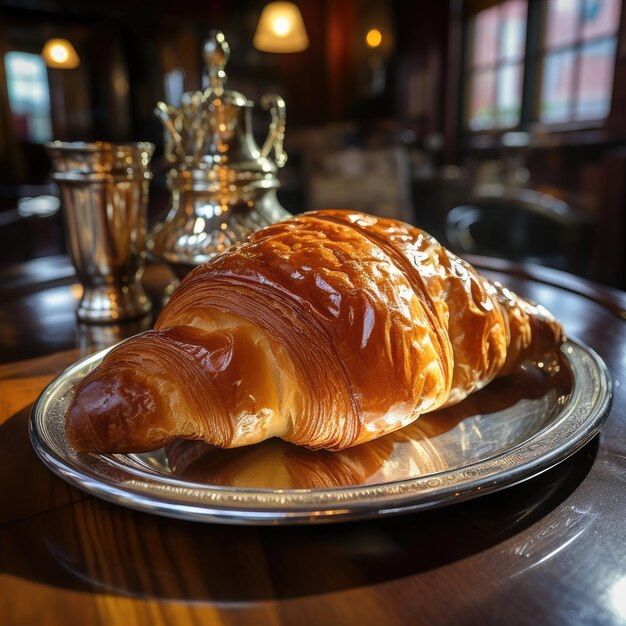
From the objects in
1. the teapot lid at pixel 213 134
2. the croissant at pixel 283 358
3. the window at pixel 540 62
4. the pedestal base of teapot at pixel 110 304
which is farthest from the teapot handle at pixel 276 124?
the window at pixel 540 62

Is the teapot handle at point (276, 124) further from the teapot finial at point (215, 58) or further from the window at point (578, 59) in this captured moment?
the window at point (578, 59)

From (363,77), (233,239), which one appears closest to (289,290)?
(233,239)

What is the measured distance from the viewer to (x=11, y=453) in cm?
42

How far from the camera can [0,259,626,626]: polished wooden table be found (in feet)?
0.89

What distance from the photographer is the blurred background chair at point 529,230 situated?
85.8 inches

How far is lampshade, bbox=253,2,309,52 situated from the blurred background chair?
1.94 m

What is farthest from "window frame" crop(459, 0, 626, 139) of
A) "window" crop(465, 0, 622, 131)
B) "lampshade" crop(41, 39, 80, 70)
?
"lampshade" crop(41, 39, 80, 70)

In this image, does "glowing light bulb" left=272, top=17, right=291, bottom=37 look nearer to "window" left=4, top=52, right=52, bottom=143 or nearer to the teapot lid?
"window" left=4, top=52, right=52, bottom=143

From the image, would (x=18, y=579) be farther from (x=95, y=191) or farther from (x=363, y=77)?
(x=363, y=77)

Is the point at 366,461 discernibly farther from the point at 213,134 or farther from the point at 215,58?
the point at 215,58

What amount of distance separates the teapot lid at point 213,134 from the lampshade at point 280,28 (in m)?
3.23

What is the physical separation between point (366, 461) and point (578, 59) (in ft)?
10.2

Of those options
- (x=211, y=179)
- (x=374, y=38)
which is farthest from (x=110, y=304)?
(x=374, y=38)

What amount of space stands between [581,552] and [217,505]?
0.19m
